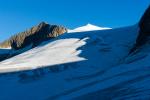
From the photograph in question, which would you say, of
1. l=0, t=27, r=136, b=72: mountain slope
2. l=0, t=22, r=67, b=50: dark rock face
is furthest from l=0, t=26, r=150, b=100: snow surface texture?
l=0, t=22, r=67, b=50: dark rock face

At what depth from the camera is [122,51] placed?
147 feet

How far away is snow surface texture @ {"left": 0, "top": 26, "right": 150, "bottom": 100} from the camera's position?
26628 millimetres

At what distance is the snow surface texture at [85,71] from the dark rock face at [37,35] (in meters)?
37.6

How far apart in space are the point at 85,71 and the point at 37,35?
220ft

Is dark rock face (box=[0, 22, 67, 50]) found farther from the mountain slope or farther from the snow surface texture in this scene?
the snow surface texture

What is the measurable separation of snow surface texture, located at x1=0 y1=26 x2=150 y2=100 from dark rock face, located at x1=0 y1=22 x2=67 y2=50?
37.6 m

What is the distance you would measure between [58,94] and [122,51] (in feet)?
56.6

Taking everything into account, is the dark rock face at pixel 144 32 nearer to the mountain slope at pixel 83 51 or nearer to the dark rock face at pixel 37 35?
the mountain slope at pixel 83 51

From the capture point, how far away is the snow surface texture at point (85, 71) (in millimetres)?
26628

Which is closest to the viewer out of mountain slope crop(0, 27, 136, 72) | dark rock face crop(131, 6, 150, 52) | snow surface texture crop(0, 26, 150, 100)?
snow surface texture crop(0, 26, 150, 100)

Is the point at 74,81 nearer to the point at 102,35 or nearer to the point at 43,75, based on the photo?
the point at 43,75

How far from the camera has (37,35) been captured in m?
104

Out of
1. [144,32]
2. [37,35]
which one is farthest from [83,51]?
[37,35]

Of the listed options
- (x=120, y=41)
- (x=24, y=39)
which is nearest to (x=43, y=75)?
(x=120, y=41)
